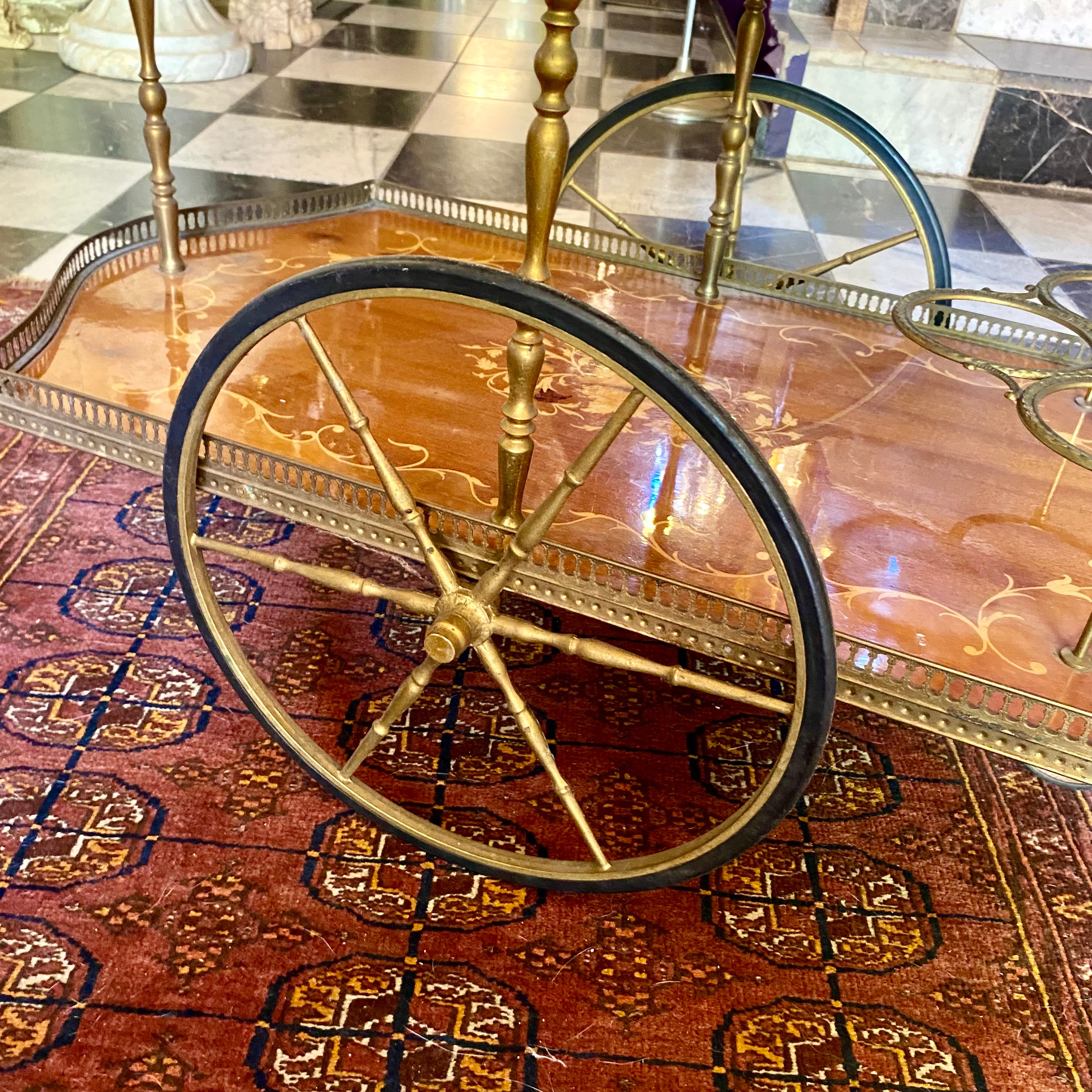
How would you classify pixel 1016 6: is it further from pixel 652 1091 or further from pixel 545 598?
pixel 652 1091

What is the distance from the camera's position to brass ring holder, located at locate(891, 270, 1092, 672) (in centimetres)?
96

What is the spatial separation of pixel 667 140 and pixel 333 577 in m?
2.81

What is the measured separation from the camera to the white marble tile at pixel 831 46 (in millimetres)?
3119

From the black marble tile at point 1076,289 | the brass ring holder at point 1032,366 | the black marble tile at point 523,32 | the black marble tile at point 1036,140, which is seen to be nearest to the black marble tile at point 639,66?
the black marble tile at point 523,32

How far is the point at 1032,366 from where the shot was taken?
1499mm

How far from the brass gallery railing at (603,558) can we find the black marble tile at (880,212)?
1.35m

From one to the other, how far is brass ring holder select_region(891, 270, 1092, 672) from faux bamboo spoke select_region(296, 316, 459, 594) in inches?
20.1

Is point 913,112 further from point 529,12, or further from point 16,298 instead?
point 16,298

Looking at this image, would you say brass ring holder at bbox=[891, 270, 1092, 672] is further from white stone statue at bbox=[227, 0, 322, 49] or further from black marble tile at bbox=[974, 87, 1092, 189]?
white stone statue at bbox=[227, 0, 322, 49]

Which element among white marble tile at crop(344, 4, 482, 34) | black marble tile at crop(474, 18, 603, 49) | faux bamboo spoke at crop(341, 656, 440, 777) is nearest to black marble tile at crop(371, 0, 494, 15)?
white marble tile at crop(344, 4, 482, 34)

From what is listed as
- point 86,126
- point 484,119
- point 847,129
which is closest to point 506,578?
point 847,129

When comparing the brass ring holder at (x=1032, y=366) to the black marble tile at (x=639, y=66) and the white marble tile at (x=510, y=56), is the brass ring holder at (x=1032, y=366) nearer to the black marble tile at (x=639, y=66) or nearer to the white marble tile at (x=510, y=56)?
the black marble tile at (x=639, y=66)

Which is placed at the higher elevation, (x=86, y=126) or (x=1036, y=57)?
(x=1036, y=57)

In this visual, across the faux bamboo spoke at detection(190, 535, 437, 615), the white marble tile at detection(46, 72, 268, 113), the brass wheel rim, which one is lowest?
the white marble tile at detection(46, 72, 268, 113)
